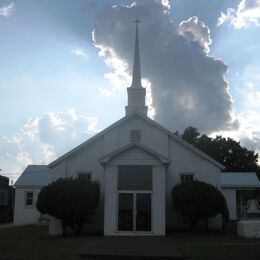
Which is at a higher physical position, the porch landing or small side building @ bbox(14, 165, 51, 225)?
small side building @ bbox(14, 165, 51, 225)

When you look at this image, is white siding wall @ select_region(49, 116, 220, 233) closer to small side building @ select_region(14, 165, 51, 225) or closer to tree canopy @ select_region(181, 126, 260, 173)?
small side building @ select_region(14, 165, 51, 225)

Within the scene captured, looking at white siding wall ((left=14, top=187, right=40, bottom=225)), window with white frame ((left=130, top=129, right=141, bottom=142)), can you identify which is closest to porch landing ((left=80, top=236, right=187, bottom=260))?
window with white frame ((left=130, top=129, right=141, bottom=142))

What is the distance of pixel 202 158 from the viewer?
32094 mm

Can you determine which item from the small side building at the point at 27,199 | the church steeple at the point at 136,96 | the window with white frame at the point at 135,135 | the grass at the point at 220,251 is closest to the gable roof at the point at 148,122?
the window with white frame at the point at 135,135

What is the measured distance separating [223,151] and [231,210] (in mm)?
30564

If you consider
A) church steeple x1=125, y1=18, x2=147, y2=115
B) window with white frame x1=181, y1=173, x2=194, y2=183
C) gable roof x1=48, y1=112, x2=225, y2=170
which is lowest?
window with white frame x1=181, y1=173, x2=194, y2=183

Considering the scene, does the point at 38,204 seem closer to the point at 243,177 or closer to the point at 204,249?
the point at 204,249

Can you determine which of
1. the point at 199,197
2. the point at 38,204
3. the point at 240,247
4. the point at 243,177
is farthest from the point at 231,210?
the point at 240,247

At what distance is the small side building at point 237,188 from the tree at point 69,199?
19.9 meters

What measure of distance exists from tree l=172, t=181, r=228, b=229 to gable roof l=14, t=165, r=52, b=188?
65.1 ft

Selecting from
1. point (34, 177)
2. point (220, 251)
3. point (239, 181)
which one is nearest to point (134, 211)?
point (220, 251)

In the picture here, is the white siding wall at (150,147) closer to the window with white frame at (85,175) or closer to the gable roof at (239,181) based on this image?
the window with white frame at (85,175)

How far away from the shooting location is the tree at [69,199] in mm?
28141

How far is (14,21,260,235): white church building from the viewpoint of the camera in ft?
91.9
